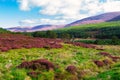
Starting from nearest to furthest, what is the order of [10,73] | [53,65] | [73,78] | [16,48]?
[10,73]
[73,78]
[53,65]
[16,48]

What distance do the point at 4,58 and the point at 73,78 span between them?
8.11 metres

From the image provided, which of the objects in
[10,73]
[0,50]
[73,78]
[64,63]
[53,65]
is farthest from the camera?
[0,50]

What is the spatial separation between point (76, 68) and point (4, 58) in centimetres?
741

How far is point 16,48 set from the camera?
111 ft

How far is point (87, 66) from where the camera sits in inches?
1006

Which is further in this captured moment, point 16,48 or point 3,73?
point 16,48

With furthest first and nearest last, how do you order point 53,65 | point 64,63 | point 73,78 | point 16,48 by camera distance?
Answer: point 16,48 < point 64,63 < point 53,65 < point 73,78

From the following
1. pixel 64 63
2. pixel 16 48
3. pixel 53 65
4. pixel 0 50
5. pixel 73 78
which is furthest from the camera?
pixel 16 48

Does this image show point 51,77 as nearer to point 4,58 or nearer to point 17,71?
point 17,71

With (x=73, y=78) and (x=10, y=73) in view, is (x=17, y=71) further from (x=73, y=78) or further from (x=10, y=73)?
(x=73, y=78)

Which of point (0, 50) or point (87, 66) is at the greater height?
point (0, 50)

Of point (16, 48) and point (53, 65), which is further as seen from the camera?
point (16, 48)

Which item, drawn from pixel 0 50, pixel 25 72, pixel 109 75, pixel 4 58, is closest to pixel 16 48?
pixel 0 50

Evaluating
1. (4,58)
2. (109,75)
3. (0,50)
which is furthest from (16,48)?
(109,75)
